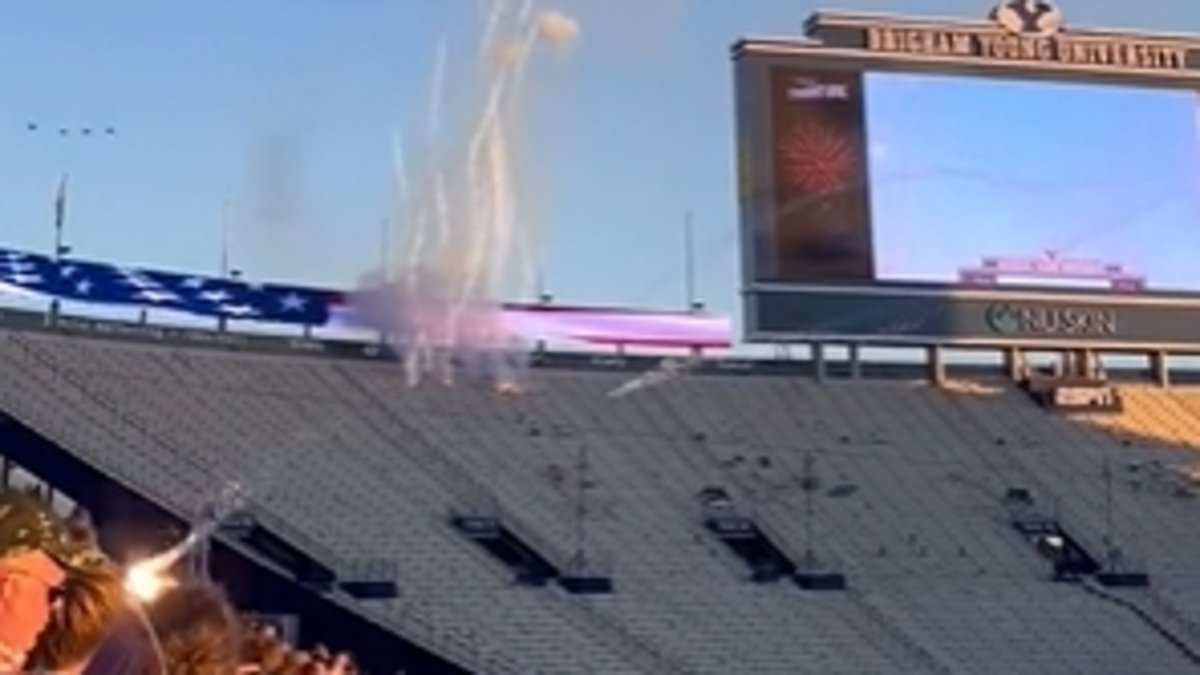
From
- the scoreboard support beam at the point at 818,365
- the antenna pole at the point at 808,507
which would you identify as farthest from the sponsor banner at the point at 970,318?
the scoreboard support beam at the point at 818,365

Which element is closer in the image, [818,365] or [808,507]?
[808,507]

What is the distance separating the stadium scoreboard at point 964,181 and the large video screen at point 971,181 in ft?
0.09

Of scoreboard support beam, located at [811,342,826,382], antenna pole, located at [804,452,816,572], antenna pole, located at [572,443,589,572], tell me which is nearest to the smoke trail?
scoreboard support beam, located at [811,342,826,382]

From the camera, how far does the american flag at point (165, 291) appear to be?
87.7ft

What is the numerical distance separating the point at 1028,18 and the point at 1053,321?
14.7ft

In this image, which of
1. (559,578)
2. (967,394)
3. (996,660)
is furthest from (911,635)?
(967,394)

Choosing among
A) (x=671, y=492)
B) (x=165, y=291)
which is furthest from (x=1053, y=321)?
(x=165, y=291)

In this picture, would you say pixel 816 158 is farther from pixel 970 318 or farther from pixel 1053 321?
pixel 1053 321

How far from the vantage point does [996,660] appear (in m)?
25.0

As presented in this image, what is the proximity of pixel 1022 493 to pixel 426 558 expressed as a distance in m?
9.47

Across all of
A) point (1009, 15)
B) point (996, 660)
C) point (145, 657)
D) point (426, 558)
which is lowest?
point (996, 660)

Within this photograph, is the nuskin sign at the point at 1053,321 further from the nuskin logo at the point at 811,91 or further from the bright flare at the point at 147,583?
the bright flare at the point at 147,583

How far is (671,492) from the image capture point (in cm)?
2739

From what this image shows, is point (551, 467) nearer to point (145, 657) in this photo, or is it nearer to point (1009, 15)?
point (1009, 15)
